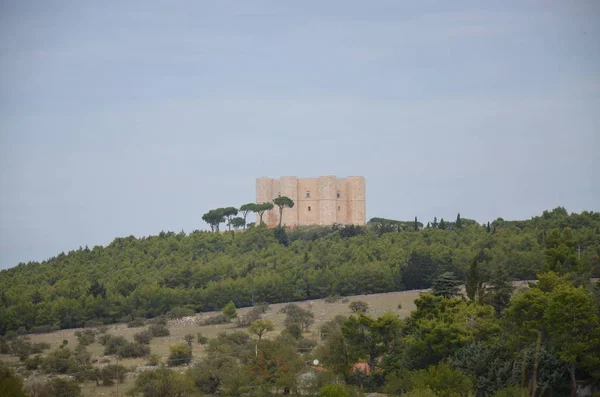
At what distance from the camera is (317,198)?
73.5 meters

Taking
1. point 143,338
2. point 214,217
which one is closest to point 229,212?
point 214,217

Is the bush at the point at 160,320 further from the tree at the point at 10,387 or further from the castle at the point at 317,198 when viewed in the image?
the tree at the point at 10,387

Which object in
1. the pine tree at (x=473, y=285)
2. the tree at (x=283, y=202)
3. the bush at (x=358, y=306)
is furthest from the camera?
the tree at (x=283, y=202)

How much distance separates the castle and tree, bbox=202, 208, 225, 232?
535cm

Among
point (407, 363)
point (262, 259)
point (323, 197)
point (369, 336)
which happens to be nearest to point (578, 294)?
point (407, 363)

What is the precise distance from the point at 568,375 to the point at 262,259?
37.4 m

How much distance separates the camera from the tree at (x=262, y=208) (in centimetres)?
7338

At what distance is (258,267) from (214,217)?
16.6 meters

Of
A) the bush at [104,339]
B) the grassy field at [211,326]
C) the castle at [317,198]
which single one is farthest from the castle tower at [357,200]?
the bush at [104,339]

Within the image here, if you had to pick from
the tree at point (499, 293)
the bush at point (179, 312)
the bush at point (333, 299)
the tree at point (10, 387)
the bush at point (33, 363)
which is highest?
the tree at point (499, 293)

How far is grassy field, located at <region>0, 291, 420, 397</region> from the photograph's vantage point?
4416cm

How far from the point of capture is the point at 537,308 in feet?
97.2

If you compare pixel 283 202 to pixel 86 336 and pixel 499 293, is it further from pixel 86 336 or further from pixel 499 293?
pixel 499 293

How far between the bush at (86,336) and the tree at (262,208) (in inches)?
941
